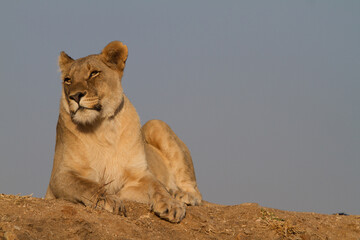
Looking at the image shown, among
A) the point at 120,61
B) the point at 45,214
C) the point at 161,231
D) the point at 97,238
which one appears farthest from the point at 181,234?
the point at 120,61

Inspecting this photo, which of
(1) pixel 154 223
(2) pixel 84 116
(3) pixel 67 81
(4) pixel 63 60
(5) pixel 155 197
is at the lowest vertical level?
(1) pixel 154 223

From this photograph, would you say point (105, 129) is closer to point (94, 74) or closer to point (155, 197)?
point (94, 74)

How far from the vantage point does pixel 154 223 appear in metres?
5.08

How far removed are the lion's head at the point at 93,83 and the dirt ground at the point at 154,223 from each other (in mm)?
1205

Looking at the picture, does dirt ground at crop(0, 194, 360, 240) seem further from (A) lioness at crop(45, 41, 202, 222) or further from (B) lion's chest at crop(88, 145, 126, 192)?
(B) lion's chest at crop(88, 145, 126, 192)

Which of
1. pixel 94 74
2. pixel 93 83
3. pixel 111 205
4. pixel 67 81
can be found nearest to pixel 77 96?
pixel 93 83

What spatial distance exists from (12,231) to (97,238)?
2.46 ft

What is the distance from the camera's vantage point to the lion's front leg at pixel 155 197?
5.17 m

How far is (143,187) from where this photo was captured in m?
6.23

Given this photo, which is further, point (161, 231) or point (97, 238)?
point (161, 231)

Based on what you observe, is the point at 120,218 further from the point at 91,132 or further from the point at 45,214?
the point at 91,132

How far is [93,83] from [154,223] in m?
2.00

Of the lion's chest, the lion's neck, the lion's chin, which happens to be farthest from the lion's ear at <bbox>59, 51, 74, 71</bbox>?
the lion's chest

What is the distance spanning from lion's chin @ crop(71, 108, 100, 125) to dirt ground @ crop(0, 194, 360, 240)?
45.0 inches
